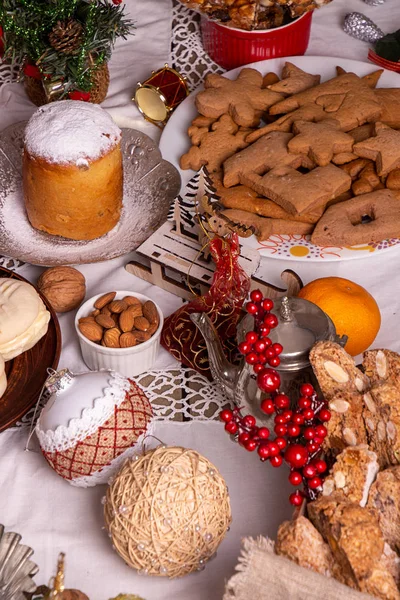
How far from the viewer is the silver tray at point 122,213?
118 centimetres

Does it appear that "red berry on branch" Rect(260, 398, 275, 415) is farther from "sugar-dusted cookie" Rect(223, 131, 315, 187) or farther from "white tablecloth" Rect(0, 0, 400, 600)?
"sugar-dusted cookie" Rect(223, 131, 315, 187)

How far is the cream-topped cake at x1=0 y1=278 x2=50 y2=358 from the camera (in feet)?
3.11

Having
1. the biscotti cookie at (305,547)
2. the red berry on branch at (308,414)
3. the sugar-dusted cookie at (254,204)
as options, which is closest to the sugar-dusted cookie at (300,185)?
the sugar-dusted cookie at (254,204)

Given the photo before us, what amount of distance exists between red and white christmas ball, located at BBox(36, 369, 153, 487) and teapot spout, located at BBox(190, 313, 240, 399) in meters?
0.12

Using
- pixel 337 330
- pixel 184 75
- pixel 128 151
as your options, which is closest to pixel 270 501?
pixel 337 330

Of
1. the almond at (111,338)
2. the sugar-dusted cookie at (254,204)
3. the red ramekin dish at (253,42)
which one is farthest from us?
the red ramekin dish at (253,42)

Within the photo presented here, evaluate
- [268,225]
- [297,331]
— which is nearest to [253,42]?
[268,225]

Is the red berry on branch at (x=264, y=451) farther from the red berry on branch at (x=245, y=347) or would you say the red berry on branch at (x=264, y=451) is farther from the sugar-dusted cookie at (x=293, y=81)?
the sugar-dusted cookie at (x=293, y=81)

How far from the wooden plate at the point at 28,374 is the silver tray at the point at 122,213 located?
0.17m

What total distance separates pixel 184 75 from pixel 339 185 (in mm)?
509

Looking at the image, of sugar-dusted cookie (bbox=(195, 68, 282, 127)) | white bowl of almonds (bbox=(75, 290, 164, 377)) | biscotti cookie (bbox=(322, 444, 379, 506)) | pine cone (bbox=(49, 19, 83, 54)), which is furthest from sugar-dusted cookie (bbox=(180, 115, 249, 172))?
biscotti cookie (bbox=(322, 444, 379, 506))

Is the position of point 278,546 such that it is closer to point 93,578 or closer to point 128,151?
point 93,578

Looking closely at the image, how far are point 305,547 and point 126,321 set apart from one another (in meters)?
0.41

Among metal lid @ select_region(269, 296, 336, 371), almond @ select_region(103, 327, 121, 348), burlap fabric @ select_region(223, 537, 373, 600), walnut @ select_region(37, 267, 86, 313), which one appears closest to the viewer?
burlap fabric @ select_region(223, 537, 373, 600)
